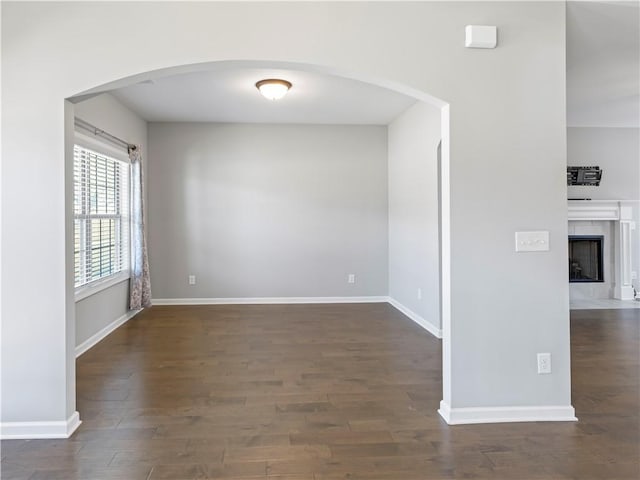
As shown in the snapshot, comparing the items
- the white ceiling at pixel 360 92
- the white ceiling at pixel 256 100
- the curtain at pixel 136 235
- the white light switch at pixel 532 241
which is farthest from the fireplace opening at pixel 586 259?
the curtain at pixel 136 235

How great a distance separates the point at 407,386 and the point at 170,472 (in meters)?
1.84

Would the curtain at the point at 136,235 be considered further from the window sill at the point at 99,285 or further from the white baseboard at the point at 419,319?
the white baseboard at the point at 419,319

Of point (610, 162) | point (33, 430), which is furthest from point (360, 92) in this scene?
point (610, 162)

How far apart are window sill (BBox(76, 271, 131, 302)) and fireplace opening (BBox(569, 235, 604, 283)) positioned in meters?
6.61

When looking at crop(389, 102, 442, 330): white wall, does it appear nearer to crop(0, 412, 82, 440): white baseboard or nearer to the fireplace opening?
the fireplace opening

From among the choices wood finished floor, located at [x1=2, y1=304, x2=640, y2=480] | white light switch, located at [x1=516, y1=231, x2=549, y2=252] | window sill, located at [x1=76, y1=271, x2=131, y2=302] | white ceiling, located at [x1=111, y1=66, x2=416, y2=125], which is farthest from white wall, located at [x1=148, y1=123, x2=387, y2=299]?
white light switch, located at [x1=516, y1=231, x2=549, y2=252]

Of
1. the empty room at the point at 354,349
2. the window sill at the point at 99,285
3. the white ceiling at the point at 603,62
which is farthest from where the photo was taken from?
the window sill at the point at 99,285

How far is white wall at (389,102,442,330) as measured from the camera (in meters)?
4.81

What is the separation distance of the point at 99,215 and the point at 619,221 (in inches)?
290

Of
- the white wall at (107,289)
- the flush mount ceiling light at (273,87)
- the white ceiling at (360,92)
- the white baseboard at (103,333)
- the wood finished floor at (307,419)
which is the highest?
the white ceiling at (360,92)

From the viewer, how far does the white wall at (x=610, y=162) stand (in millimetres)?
6742

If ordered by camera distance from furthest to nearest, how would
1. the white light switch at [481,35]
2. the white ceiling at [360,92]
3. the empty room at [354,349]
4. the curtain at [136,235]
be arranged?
the curtain at [136,235] < the white ceiling at [360,92] < the white light switch at [481,35] < the empty room at [354,349]

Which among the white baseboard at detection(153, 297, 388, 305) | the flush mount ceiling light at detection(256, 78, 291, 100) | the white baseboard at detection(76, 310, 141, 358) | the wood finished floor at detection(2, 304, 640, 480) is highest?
the flush mount ceiling light at detection(256, 78, 291, 100)

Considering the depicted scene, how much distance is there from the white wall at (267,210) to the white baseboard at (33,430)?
400cm
